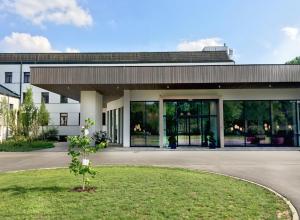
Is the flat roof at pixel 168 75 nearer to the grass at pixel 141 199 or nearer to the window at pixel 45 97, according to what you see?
the grass at pixel 141 199

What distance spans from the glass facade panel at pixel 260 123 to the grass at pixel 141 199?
14.1 m

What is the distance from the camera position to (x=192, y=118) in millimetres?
24562

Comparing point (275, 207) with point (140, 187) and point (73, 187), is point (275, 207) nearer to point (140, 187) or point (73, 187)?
point (140, 187)

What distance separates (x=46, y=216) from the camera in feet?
20.6

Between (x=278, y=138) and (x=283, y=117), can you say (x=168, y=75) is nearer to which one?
(x=283, y=117)

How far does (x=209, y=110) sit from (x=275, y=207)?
58.1ft

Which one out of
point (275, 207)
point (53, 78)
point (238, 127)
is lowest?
point (275, 207)

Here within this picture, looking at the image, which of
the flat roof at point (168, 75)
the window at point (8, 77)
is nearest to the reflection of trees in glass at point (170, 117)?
the flat roof at point (168, 75)

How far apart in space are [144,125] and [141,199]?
55.5ft

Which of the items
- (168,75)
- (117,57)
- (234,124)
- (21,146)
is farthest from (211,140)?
(117,57)

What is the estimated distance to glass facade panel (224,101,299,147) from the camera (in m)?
24.0

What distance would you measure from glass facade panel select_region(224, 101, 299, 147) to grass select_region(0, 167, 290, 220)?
14.1 meters

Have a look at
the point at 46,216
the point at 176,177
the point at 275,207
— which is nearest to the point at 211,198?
the point at 275,207

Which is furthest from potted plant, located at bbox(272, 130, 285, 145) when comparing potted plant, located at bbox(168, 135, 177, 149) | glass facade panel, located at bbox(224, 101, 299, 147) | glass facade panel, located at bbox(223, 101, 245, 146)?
potted plant, located at bbox(168, 135, 177, 149)
